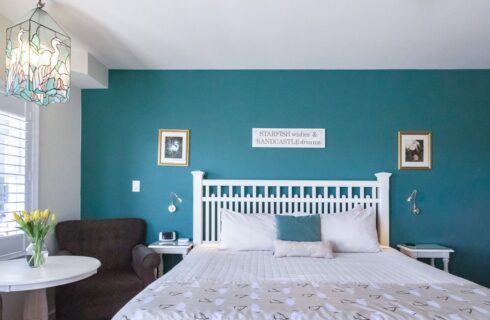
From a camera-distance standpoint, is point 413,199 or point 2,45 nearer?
point 2,45

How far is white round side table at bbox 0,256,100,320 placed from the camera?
1.82 m

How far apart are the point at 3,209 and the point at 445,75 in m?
3.97

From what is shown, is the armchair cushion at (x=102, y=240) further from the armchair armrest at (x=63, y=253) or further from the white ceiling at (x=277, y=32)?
the white ceiling at (x=277, y=32)

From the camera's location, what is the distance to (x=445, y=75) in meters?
3.44

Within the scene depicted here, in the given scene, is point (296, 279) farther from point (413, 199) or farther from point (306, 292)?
point (413, 199)

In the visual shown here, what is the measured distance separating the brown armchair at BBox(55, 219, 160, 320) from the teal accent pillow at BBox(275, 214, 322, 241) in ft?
3.46

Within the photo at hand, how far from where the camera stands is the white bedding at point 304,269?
2143 mm

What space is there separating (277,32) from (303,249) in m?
1.71

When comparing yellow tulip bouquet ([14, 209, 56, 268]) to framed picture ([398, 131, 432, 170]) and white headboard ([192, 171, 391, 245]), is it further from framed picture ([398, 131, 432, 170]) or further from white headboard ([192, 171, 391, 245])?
framed picture ([398, 131, 432, 170])

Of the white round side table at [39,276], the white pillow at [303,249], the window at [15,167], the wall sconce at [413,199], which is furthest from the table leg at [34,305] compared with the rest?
the wall sconce at [413,199]

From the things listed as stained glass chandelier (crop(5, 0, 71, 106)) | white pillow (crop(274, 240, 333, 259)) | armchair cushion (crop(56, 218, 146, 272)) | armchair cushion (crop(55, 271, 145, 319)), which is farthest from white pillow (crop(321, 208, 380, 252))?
stained glass chandelier (crop(5, 0, 71, 106))

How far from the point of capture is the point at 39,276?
1.92m

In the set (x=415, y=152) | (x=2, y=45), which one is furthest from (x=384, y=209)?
(x=2, y=45)

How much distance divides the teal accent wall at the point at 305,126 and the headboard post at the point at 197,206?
0.31ft
